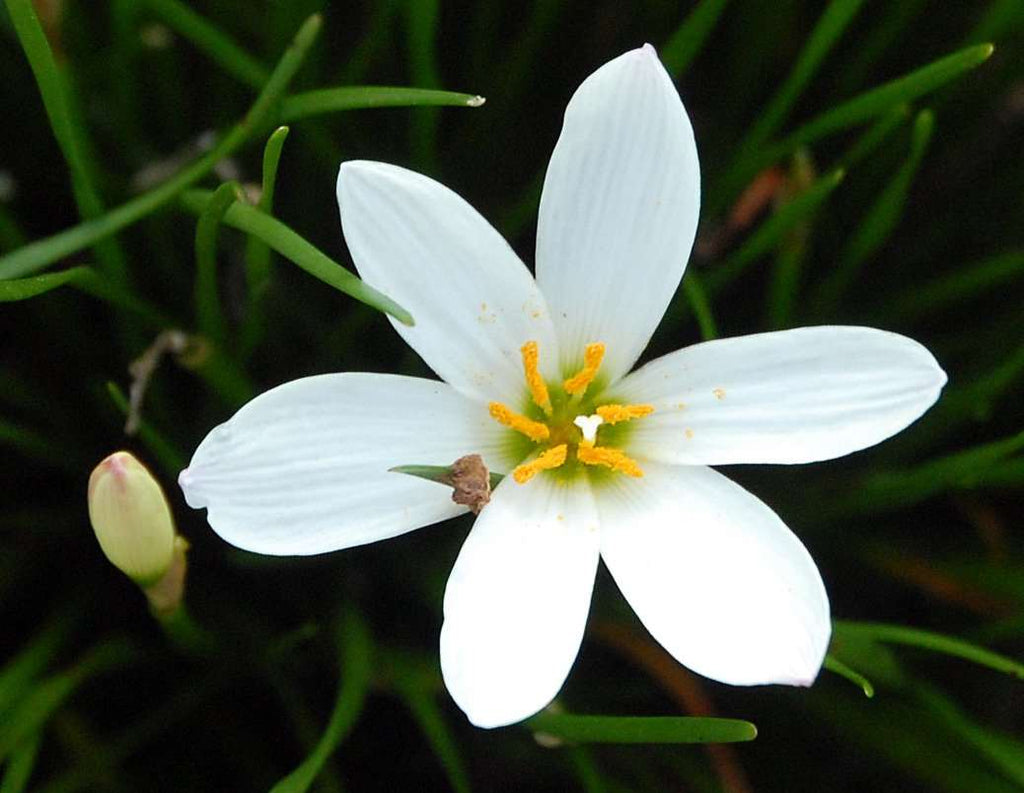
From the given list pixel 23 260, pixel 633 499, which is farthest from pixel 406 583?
pixel 23 260

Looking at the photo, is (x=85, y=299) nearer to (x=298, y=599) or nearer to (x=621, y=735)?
(x=298, y=599)

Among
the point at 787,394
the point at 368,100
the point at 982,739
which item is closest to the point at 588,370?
the point at 787,394

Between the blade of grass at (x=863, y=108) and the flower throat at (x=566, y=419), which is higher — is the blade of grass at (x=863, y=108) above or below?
above

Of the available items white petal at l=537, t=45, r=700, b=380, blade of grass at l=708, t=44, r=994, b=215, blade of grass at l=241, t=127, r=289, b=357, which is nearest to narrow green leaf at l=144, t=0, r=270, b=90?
blade of grass at l=241, t=127, r=289, b=357

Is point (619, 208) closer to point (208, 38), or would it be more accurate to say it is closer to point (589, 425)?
point (589, 425)

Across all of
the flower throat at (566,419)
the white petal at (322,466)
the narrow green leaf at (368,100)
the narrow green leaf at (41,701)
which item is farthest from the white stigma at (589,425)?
the narrow green leaf at (41,701)

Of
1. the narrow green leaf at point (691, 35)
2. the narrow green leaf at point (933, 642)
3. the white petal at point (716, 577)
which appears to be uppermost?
the narrow green leaf at point (691, 35)

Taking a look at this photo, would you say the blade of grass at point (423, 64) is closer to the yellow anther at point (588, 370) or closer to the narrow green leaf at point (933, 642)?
the yellow anther at point (588, 370)
